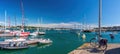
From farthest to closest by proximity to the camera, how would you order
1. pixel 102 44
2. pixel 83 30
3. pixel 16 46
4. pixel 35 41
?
pixel 83 30 → pixel 35 41 → pixel 16 46 → pixel 102 44

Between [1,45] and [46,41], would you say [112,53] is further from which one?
[46,41]

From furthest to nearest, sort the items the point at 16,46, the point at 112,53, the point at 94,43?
the point at 16,46, the point at 94,43, the point at 112,53

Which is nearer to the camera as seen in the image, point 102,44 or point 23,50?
point 102,44

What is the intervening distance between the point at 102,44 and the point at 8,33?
267ft

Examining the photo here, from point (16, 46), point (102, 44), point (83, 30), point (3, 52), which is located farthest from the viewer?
point (83, 30)

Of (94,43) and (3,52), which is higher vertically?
(94,43)

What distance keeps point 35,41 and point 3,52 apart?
53.3ft

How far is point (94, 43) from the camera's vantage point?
24.4 m

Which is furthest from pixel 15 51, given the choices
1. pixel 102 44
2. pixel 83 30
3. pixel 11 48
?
pixel 83 30

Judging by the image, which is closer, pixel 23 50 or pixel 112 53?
pixel 112 53

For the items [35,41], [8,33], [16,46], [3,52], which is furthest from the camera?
[8,33]

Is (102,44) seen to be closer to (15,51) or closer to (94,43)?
(94,43)

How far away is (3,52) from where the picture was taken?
39.7 metres

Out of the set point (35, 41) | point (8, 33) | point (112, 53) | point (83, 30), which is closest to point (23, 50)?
point (35, 41)
